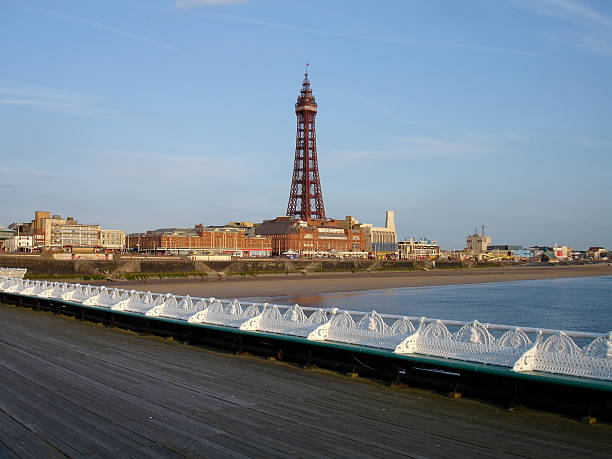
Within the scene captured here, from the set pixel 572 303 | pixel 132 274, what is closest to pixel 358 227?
pixel 132 274

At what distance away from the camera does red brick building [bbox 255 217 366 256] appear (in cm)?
12644

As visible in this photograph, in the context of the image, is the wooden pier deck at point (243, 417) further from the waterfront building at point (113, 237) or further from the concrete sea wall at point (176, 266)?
the waterfront building at point (113, 237)

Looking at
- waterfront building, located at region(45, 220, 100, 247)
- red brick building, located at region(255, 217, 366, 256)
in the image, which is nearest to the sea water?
red brick building, located at region(255, 217, 366, 256)

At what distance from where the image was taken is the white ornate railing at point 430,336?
22.9 ft

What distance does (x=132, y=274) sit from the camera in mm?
59781

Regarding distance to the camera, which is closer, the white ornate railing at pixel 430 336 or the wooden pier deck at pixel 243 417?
the wooden pier deck at pixel 243 417

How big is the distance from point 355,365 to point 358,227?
14598cm

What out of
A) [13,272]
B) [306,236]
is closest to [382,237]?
[306,236]

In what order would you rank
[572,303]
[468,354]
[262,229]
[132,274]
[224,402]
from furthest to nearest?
1. [262,229]
2. [132,274]
3. [572,303]
4. [468,354]
5. [224,402]

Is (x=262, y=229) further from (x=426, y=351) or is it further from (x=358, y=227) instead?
(x=426, y=351)

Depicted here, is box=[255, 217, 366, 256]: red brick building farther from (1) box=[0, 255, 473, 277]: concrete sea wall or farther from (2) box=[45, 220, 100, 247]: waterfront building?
(2) box=[45, 220, 100, 247]: waterfront building

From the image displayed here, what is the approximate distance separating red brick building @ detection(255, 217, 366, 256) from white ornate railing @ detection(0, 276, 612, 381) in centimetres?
10881

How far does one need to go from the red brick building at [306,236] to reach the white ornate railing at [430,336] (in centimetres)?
10881

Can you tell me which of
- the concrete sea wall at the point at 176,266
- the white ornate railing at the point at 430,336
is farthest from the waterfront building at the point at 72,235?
the white ornate railing at the point at 430,336
